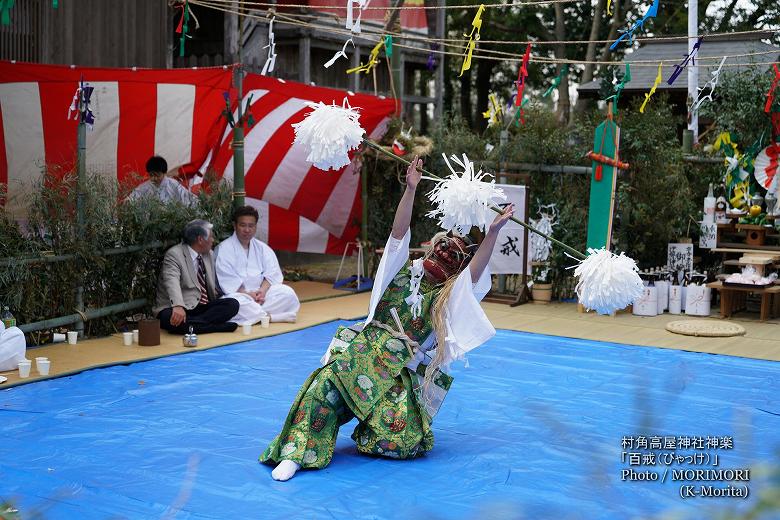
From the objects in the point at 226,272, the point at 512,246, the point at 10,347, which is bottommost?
the point at 10,347

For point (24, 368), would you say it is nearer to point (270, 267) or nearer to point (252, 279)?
point (252, 279)

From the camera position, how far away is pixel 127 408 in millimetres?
4703

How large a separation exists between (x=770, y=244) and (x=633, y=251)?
4.14 feet

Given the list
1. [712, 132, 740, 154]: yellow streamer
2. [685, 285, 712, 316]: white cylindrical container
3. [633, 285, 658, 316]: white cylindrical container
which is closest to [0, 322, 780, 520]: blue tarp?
[633, 285, 658, 316]: white cylindrical container

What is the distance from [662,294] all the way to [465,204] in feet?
16.6

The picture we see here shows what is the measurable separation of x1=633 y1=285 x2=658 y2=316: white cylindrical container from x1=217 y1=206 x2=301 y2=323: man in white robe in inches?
121

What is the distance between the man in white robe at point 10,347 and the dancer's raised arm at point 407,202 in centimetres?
284

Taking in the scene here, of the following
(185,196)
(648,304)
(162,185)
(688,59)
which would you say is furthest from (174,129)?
(648,304)

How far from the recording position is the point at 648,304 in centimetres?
792

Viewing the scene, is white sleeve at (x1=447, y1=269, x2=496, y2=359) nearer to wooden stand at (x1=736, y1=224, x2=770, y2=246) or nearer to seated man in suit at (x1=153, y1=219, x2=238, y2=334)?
seated man in suit at (x1=153, y1=219, x2=238, y2=334)

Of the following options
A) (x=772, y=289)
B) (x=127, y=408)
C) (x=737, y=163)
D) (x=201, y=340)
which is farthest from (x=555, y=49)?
(x=127, y=408)

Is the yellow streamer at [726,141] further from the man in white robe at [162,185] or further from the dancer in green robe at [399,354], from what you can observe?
Result: the dancer in green robe at [399,354]

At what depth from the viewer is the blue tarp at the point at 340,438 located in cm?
337

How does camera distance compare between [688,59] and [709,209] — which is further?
[709,209]
